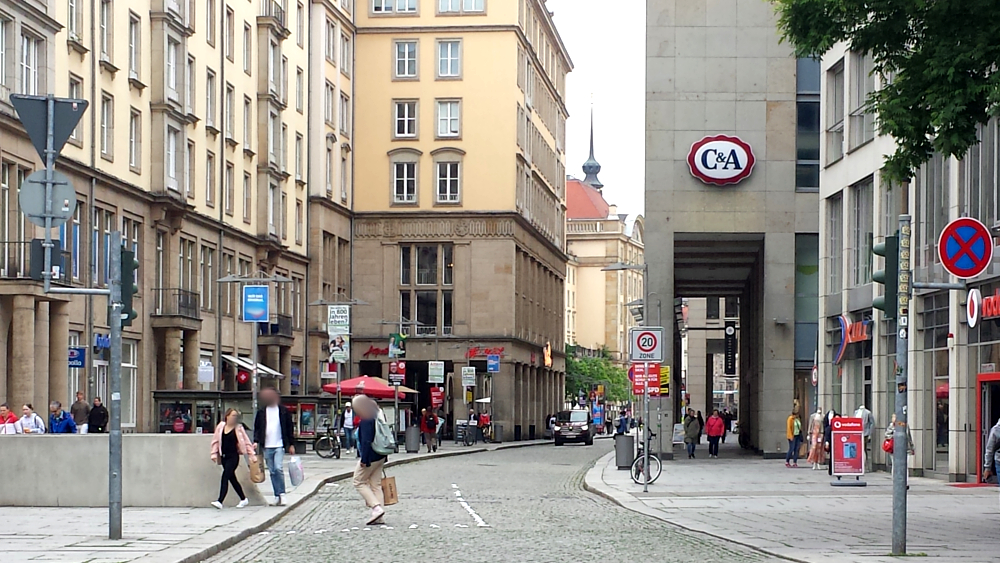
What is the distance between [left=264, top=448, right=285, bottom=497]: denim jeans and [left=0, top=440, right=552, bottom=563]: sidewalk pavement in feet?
1.12

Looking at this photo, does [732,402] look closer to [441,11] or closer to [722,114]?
[441,11]

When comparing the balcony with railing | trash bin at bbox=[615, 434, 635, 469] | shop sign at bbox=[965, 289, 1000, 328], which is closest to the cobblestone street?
trash bin at bbox=[615, 434, 635, 469]

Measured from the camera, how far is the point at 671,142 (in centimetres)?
4922

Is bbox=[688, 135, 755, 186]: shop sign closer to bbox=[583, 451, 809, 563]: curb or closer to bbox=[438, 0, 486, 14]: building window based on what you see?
bbox=[583, 451, 809, 563]: curb

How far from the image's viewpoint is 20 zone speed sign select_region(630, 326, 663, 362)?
3178 centimetres

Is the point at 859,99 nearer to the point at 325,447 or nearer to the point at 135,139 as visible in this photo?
the point at 325,447

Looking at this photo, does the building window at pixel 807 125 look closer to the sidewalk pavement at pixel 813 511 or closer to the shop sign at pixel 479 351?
the sidewalk pavement at pixel 813 511

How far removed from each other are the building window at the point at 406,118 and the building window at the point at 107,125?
125 feet

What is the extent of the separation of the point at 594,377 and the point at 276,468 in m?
130

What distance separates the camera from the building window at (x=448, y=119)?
294 feet

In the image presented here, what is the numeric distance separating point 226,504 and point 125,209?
1223 inches

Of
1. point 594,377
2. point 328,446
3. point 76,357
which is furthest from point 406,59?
point 594,377

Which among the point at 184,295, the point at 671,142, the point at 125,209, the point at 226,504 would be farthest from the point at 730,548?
the point at 184,295

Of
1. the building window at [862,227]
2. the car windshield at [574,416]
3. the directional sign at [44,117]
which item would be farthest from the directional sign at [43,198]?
the car windshield at [574,416]
